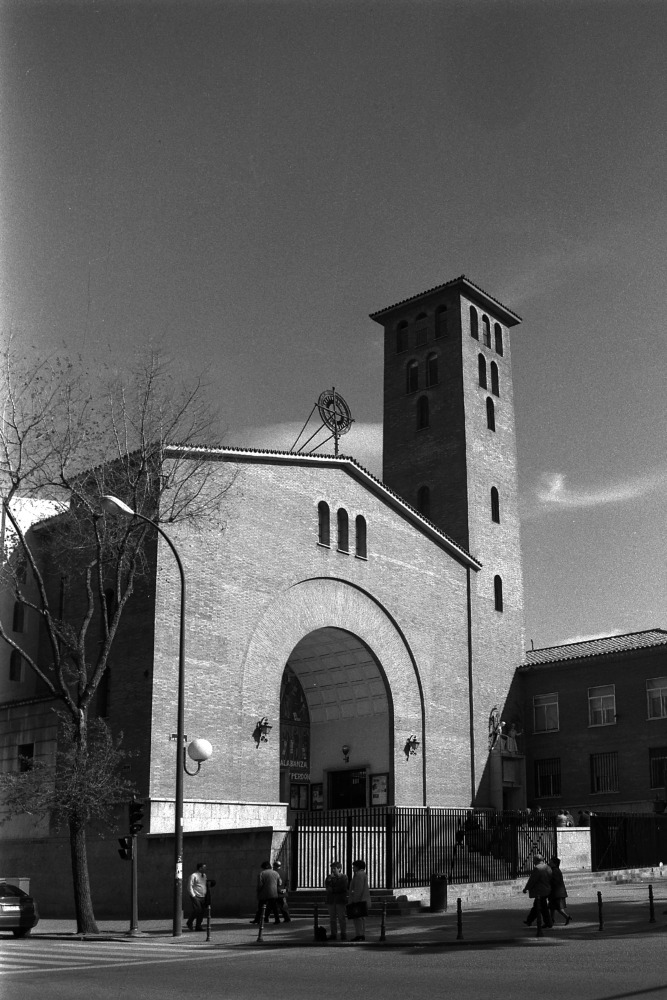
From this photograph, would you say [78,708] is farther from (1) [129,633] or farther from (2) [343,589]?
(2) [343,589]

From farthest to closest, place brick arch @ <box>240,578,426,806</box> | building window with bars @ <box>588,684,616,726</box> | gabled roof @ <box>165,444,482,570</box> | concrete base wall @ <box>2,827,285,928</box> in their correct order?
1. building window with bars @ <box>588,684,616,726</box>
2. gabled roof @ <box>165,444,482,570</box>
3. brick arch @ <box>240,578,426,806</box>
4. concrete base wall @ <box>2,827,285,928</box>

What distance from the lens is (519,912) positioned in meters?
25.5

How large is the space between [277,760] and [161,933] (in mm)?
9884

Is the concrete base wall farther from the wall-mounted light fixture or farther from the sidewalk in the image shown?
the wall-mounted light fixture

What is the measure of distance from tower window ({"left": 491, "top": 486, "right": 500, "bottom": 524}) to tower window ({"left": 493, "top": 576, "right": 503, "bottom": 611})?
2815 mm

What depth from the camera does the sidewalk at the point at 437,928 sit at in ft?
65.9

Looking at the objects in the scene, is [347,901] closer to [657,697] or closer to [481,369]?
[657,697]

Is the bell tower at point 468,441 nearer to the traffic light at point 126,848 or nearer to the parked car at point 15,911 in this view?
the traffic light at point 126,848

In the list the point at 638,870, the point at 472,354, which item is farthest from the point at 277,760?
the point at 472,354

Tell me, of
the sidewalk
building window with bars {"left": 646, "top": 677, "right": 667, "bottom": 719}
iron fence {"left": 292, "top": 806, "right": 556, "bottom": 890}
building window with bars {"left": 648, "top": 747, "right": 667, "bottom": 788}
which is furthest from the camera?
building window with bars {"left": 646, "top": 677, "right": 667, "bottom": 719}

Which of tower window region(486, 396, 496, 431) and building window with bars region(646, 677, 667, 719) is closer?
building window with bars region(646, 677, 667, 719)

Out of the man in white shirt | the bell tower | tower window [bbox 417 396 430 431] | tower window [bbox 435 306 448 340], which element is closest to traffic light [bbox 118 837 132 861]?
the man in white shirt

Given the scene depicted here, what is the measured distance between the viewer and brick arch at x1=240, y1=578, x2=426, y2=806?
33.9 metres

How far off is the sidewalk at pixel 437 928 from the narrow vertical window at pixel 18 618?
36.6 feet
